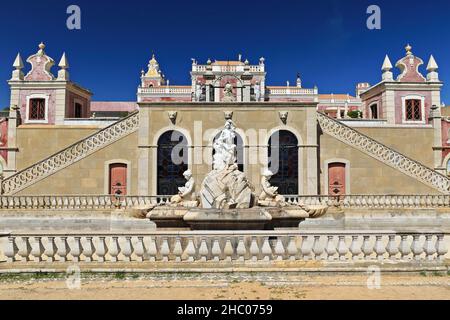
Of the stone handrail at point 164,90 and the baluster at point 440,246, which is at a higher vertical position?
the stone handrail at point 164,90

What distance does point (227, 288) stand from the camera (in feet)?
21.9

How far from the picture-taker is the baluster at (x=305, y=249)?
7.77 meters

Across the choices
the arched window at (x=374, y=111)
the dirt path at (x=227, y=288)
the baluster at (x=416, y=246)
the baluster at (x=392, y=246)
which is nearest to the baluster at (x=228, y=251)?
the dirt path at (x=227, y=288)

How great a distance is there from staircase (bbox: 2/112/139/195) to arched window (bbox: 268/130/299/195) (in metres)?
Result: 8.14

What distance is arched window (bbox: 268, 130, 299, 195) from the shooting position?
22.7 metres

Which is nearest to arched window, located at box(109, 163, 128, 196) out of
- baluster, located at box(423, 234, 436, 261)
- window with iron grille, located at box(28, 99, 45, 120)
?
window with iron grille, located at box(28, 99, 45, 120)

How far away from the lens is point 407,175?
22.0 m

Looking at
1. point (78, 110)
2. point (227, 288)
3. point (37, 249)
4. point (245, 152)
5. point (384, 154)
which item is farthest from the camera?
point (78, 110)

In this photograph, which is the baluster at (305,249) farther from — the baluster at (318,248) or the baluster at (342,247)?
the baluster at (342,247)

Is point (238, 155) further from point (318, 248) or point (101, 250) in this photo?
point (101, 250)

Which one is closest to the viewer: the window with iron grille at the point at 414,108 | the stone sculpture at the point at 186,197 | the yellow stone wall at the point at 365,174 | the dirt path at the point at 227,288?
the dirt path at the point at 227,288

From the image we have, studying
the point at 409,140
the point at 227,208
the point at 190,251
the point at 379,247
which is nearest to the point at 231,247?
the point at 190,251

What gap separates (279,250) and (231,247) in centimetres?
95

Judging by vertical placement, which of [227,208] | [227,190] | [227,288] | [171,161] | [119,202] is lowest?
[227,288]
